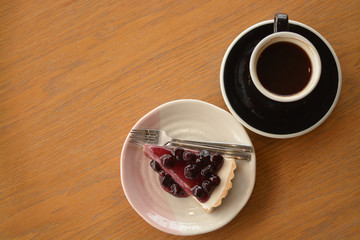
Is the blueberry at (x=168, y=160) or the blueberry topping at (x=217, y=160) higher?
the blueberry at (x=168, y=160)

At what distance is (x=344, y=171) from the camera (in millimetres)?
1059

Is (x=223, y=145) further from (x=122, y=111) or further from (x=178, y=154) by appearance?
(x=122, y=111)

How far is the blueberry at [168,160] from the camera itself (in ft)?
3.29

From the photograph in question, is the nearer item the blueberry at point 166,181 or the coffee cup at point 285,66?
the coffee cup at point 285,66

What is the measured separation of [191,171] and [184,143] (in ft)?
0.32

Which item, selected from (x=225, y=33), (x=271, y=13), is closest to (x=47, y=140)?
(x=225, y=33)

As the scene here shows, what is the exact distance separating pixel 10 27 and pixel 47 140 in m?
0.38

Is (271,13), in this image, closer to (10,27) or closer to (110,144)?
(110,144)

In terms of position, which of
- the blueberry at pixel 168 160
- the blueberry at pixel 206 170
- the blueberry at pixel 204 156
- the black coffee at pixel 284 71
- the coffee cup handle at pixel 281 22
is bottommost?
the blueberry at pixel 206 170

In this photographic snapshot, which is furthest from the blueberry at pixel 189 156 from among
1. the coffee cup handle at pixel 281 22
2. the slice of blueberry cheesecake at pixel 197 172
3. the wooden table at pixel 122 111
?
the coffee cup handle at pixel 281 22

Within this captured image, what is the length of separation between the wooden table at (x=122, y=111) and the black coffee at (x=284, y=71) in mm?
200

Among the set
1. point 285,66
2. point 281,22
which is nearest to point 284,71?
point 285,66

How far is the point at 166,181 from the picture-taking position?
1031mm

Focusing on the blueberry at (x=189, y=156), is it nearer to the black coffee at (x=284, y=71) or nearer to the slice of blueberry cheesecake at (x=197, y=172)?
the slice of blueberry cheesecake at (x=197, y=172)
